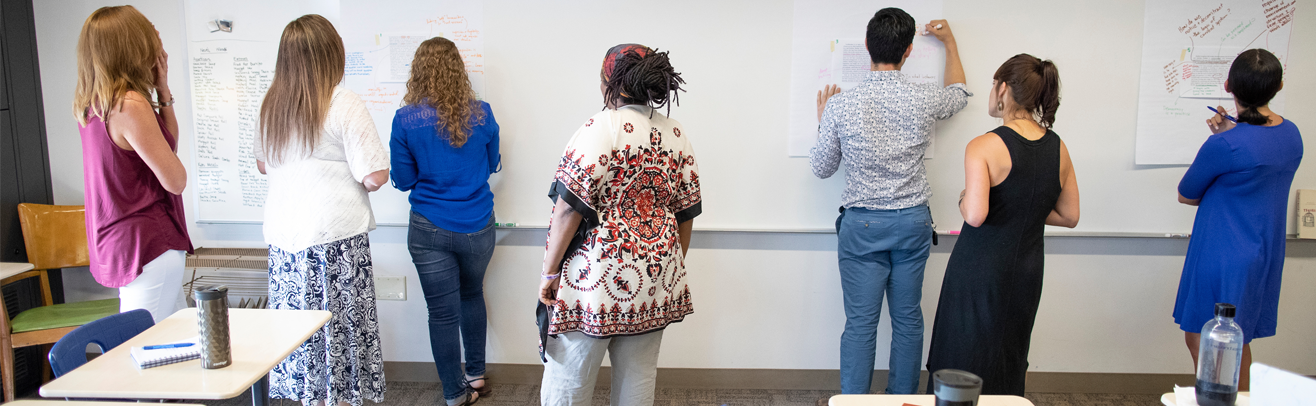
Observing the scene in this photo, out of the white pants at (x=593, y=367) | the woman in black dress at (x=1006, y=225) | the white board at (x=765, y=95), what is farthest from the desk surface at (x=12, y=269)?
the woman in black dress at (x=1006, y=225)

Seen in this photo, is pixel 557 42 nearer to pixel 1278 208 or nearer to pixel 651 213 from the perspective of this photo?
pixel 651 213

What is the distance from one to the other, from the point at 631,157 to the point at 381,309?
1.82 m

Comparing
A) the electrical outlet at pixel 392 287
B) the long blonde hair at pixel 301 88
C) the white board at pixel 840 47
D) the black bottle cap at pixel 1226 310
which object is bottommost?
the electrical outlet at pixel 392 287

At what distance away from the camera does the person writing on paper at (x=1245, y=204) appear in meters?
1.98

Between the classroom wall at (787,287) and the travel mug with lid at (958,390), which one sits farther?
the classroom wall at (787,287)

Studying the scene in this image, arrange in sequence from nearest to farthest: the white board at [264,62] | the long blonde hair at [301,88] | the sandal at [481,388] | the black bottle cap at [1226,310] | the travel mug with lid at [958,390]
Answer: the travel mug with lid at [958,390] → the black bottle cap at [1226,310] → the long blonde hair at [301,88] → the white board at [264,62] → the sandal at [481,388]

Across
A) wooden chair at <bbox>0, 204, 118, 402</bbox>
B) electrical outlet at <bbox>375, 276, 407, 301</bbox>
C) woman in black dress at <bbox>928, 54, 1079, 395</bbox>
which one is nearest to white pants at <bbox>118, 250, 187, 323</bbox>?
wooden chair at <bbox>0, 204, 118, 402</bbox>

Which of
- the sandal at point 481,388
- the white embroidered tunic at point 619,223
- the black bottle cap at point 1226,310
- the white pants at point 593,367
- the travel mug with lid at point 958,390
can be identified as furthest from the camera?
the sandal at point 481,388

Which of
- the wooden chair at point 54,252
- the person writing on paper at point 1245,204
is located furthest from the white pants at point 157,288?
the person writing on paper at point 1245,204

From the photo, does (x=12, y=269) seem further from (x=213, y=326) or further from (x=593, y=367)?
(x=593, y=367)

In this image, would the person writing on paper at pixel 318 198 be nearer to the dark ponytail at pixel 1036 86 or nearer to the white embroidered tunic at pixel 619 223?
the white embroidered tunic at pixel 619 223

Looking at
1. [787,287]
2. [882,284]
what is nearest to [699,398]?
[787,287]

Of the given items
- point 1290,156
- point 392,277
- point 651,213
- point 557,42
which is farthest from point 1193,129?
point 392,277

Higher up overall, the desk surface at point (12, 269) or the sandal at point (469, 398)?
the desk surface at point (12, 269)
